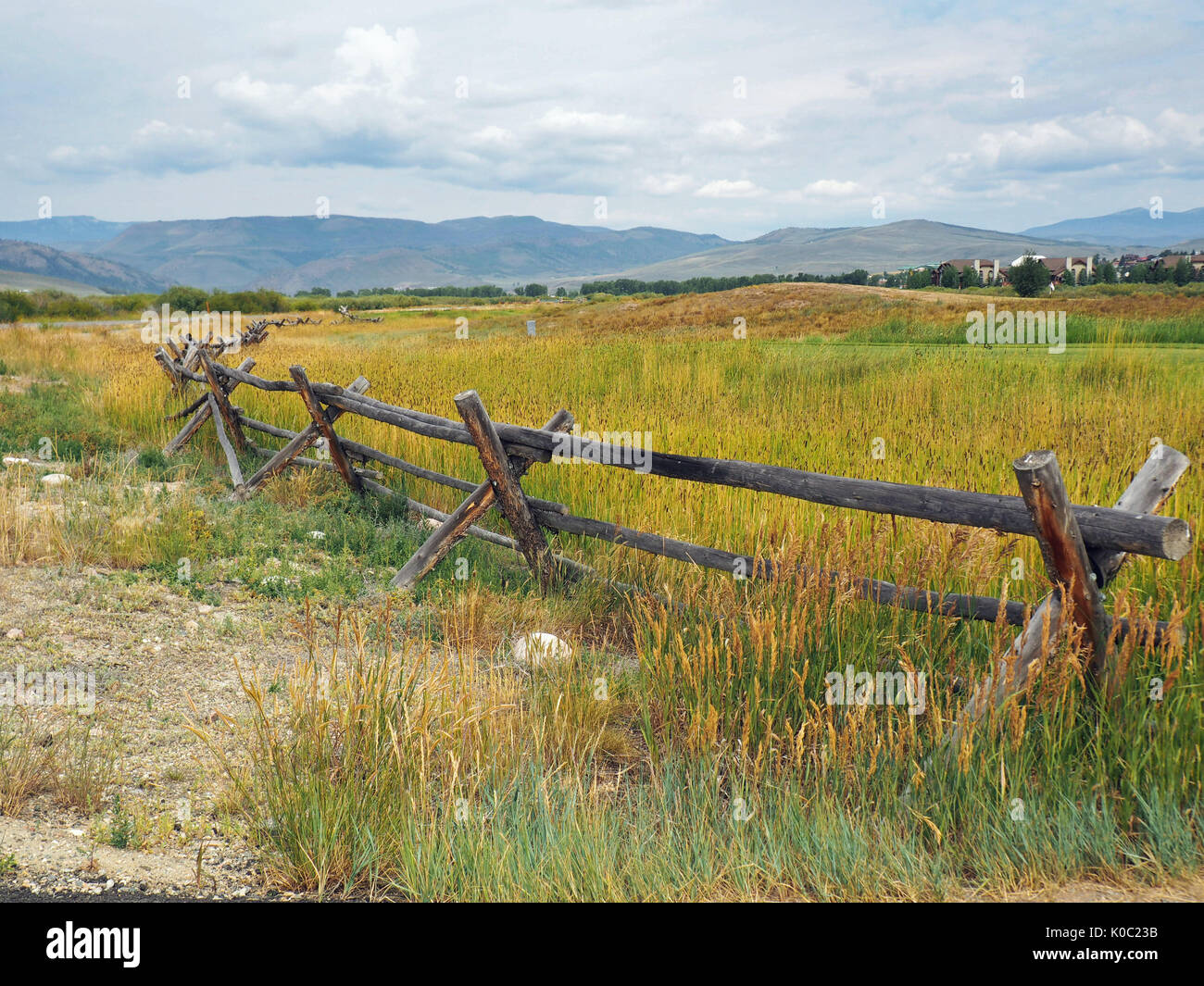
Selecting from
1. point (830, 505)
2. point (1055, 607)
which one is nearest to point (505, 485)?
point (830, 505)

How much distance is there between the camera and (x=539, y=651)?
4.27 meters

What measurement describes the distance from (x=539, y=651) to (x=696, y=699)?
1024 millimetres

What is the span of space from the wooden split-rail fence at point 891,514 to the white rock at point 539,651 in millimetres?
866

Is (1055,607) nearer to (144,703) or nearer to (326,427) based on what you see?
(144,703)

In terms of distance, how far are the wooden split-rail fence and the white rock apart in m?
0.87

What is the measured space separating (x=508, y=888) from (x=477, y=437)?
341 centimetres

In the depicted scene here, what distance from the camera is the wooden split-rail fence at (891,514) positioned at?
292 cm

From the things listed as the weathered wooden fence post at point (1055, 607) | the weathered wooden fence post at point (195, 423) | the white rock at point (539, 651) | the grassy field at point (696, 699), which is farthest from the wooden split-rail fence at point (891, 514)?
the weathered wooden fence post at point (195, 423)

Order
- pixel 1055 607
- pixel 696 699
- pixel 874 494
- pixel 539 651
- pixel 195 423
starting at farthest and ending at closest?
pixel 195 423
pixel 539 651
pixel 874 494
pixel 696 699
pixel 1055 607

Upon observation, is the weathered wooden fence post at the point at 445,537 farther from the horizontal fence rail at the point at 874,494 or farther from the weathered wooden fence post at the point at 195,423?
the weathered wooden fence post at the point at 195,423

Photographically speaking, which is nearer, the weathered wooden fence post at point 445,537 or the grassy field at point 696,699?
the grassy field at point 696,699

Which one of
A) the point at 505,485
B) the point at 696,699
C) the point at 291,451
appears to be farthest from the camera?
the point at 291,451
